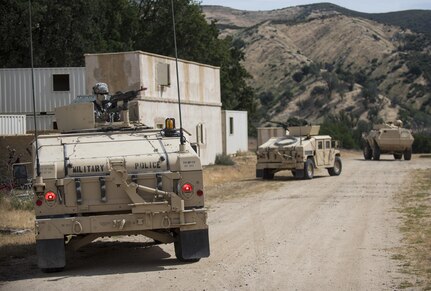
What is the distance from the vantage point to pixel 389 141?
1624 inches

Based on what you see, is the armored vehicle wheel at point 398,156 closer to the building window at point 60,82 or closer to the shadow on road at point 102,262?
the building window at point 60,82

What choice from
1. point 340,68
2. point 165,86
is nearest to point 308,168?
point 165,86

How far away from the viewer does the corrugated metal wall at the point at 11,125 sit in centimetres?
2894

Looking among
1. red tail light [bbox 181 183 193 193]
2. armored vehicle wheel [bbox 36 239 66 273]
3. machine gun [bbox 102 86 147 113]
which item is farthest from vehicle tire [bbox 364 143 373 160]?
armored vehicle wheel [bbox 36 239 66 273]

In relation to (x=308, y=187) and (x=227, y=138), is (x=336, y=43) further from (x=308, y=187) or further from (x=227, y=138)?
(x=308, y=187)

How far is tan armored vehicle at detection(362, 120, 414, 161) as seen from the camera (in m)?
41.1

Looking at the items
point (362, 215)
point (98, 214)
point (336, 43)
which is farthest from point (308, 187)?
point (336, 43)

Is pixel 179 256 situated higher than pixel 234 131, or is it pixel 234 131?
pixel 234 131

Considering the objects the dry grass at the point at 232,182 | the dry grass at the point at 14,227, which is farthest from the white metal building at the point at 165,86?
the dry grass at the point at 14,227

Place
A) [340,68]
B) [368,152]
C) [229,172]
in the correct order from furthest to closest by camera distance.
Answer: [340,68], [368,152], [229,172]

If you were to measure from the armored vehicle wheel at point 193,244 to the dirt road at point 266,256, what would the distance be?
0.51 ft

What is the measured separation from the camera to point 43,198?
34.1 ft

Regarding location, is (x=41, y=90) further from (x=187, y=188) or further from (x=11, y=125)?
(x=187, y=188)

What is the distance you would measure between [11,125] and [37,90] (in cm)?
471
